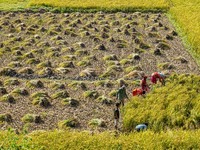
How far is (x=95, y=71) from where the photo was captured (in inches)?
791

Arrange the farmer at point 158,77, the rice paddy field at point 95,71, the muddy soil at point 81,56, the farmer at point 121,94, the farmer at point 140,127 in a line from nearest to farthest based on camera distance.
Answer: the rice paddy field at point 95,71
the farmer at point 140,127
the farmer at point 121,94
the muddy soil at point 81,56
the farmer at point 158,77

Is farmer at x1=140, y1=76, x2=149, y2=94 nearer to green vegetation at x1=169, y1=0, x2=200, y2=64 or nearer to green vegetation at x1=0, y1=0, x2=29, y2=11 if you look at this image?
green vegetation at x1=169, y1=0, x2=200, y2=64

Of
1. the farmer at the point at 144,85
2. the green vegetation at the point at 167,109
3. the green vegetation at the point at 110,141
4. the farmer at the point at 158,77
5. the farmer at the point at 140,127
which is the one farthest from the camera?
the farmer at the point at 158,77

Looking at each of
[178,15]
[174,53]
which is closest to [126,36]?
[174,53]

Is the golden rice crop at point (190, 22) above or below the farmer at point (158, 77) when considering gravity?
above

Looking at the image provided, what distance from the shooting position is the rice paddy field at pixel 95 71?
40.0ft

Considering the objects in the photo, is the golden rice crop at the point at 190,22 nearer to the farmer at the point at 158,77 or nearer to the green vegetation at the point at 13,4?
the farmer at the point at 158,77

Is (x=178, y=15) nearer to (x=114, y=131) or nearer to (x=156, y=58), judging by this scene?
(x=156, y=58)

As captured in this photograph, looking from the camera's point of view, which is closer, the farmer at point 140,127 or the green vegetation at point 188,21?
the farmer at point 140,127

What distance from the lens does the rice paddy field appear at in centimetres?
1219

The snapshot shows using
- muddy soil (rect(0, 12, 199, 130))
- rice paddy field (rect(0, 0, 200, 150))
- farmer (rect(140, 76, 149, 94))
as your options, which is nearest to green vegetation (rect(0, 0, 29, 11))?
rice paddy field (rect(0, 0, 200, 150))

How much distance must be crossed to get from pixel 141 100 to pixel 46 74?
597 centimetres

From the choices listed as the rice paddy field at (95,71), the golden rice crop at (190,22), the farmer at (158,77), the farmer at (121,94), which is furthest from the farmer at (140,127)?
the golden rice crop at (190,22)

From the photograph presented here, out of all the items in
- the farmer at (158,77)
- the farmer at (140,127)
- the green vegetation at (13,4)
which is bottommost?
the farmer at (140,127)
